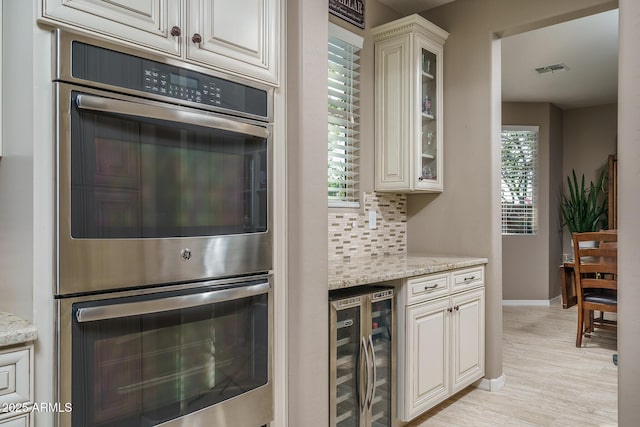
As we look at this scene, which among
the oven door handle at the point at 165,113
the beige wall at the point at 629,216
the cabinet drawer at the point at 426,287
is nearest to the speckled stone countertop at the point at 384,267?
the cabinet drawer at the point at 426,287

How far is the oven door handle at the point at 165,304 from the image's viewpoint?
1.28 m

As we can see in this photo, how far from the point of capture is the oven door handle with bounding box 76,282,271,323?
1.28 meters

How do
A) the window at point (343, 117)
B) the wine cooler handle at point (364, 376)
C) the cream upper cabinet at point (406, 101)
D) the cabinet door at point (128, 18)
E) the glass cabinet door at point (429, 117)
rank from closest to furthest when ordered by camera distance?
the cabinet door at point (128, 18) < the wine cooler handle at point (364, 376) < the window at point (343, 117) < the cream upper cabinet at point (406, 101) < the glass cabinet door at point (429, 117)

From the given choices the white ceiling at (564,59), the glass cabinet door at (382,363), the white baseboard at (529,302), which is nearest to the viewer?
the glass cabinet door at (382,363)

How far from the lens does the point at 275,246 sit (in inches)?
72.0

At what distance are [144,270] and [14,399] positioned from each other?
0.45 m

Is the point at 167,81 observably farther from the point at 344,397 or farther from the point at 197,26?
the point at 344,397

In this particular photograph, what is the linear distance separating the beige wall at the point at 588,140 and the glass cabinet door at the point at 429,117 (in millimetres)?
4413

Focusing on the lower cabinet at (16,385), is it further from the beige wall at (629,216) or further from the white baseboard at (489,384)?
the white baseboard at (489,384)

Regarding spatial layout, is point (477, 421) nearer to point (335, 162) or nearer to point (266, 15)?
point (335, 162)

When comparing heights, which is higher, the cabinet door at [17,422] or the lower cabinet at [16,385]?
the lower cabinet at [16,385]

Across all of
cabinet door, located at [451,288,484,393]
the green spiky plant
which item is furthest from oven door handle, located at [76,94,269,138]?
the green spiky plant

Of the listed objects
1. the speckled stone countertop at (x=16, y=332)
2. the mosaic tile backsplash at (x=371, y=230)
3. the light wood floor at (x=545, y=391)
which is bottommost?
the light wood floor at (x=545, y=391)

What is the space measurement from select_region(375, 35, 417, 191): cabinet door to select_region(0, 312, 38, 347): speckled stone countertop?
8.02ft
